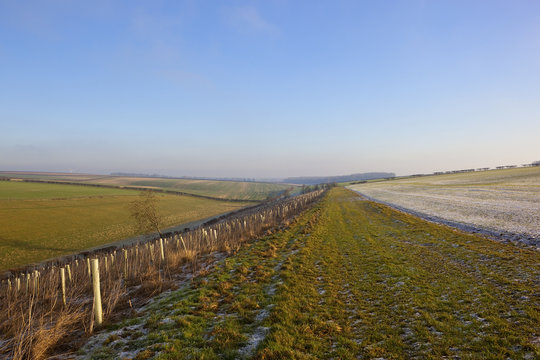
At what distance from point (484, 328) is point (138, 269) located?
1465 cm

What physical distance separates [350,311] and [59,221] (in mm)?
59176

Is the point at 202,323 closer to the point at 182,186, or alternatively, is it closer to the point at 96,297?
the point at 96,297

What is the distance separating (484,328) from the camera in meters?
5.72

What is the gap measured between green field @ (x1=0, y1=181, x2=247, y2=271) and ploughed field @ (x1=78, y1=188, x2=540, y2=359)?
33.3 m

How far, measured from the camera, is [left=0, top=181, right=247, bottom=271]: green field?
33.6 m

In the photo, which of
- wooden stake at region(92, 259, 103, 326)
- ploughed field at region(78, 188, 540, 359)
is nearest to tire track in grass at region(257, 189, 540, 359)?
ploughed field at region(78, 188, 540, 359)

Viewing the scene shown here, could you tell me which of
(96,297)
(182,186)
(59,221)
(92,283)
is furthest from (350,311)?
(182,186)

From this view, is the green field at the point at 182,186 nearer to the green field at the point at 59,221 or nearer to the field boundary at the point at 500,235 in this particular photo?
the green field at the point at 59,221

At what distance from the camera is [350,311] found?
7.25m

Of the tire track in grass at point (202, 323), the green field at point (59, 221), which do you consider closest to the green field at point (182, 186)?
the green field at point (59, 221)

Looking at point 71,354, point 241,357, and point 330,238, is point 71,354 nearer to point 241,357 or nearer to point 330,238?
point 241,357

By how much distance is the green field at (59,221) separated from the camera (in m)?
33.6

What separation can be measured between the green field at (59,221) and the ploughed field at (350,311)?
33.3 meters

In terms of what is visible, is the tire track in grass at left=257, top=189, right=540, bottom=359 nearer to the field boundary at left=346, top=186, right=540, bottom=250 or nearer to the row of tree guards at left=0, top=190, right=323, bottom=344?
the field boundary at left=346, top=186, right=540, bottom=250
